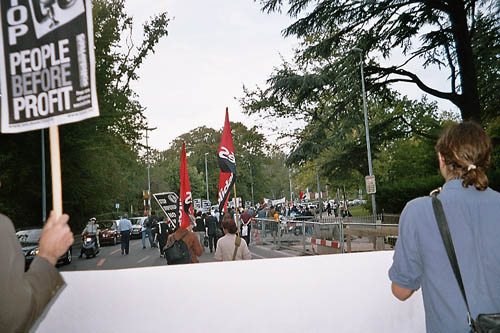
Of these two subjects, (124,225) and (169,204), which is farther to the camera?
(124,225)

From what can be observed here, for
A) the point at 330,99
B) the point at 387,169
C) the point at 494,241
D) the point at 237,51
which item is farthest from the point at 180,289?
the point at 387,169

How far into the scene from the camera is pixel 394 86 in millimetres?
10188

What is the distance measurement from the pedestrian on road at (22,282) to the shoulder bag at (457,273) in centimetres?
153

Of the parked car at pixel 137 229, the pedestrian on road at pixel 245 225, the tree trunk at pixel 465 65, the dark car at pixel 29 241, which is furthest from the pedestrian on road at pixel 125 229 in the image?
the tree trunk at pixel 465 65

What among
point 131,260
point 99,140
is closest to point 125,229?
point 131,260

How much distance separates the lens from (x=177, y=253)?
18.9 feet

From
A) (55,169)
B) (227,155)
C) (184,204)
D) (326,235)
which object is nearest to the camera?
(55,169)

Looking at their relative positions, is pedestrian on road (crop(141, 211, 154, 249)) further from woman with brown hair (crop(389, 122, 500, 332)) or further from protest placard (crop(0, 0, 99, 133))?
woman with brown hair (crop(389, 122, 500, 332))

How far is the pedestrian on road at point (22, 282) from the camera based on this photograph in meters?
1.39

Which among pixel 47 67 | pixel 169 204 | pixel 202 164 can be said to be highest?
pixel 202 164

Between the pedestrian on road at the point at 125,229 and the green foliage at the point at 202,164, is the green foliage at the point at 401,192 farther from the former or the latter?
the pedestrian on road at the point at 125,229

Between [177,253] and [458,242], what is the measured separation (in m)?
4.49

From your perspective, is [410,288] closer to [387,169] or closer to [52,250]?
[52,250]

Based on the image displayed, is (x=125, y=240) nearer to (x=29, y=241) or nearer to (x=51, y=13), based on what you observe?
(x=29, y=241)
